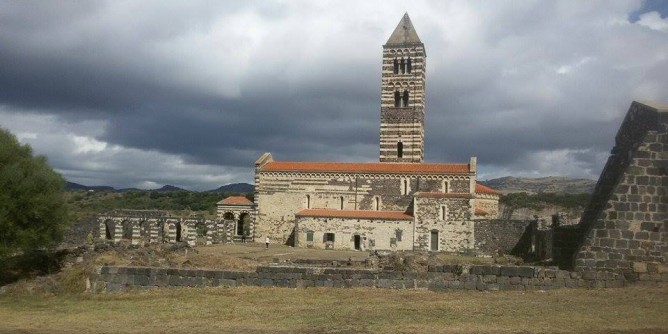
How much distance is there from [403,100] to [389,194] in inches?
464

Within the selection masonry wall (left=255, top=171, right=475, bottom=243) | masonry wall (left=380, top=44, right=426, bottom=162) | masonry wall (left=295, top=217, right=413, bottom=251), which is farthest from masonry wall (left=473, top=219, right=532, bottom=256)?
masonry wall (left=380, top=44, right=426, bottom=162)

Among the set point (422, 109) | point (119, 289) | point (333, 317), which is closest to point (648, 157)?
point (333, 317)

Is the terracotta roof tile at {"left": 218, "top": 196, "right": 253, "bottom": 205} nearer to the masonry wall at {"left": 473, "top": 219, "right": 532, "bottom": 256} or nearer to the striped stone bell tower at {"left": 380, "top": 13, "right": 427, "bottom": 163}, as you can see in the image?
the striped stone bell tower at {"left": 380, "top": 13, "right": 427, "bottom": 163}

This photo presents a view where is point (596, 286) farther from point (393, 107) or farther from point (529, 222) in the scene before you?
point (393, 107)

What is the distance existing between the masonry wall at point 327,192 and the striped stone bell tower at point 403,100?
24.6 ft

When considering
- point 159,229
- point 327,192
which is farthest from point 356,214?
point 159,229

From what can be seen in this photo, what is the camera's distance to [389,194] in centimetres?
4525

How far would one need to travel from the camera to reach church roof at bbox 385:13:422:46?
177 ft

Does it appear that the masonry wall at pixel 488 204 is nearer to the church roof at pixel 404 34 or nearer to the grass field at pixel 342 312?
the church roof at pixel 404 34

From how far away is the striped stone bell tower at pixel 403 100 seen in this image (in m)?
52.3

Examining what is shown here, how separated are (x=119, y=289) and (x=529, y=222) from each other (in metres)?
32.1

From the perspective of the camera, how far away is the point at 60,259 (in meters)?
23.3

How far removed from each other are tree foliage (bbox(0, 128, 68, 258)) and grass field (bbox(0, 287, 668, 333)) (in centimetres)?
623

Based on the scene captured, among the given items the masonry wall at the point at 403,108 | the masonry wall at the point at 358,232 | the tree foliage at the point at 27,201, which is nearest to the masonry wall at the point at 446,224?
the masonry wall at the point at 358,232
